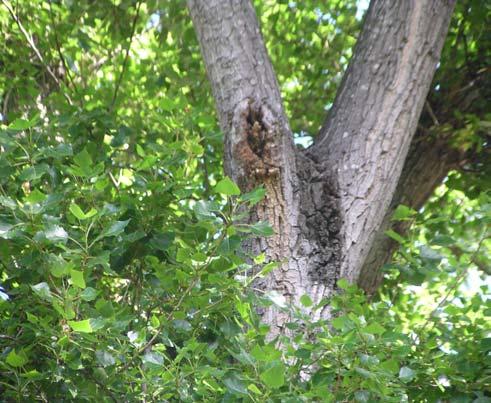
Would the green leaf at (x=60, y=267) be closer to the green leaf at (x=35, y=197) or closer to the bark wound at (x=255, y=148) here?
the green leaf at (x=35, y=197)

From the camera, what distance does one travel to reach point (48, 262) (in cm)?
226

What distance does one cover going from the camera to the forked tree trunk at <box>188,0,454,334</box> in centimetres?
305

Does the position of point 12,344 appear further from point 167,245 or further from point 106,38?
point 106,38

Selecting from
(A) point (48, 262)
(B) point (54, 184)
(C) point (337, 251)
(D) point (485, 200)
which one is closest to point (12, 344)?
(A) point (48, 262)

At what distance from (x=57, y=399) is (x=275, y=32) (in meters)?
3.14

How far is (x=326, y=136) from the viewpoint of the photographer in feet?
11.3

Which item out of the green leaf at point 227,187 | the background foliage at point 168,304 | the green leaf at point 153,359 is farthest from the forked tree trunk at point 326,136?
the green leaf at point 227,187

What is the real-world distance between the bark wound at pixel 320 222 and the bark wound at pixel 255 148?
21cm

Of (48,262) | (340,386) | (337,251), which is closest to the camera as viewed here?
(48,262)

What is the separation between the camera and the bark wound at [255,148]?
304cm

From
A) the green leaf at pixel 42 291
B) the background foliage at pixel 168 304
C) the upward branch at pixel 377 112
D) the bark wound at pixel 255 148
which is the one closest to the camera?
the green leaf at pixel 42 291

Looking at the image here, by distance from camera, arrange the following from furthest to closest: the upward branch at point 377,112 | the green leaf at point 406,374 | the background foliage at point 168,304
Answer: the upward branch at point 377,112, the green leaf at point 406,374, the background foliage at point 168,304

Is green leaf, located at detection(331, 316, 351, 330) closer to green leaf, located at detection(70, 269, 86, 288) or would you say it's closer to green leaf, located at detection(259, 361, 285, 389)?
green leaf, located at detection(259, 361, 285, 389)

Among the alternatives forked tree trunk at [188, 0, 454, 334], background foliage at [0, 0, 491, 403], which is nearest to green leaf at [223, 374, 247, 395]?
background foliage at [0, 0, 491, 403]
